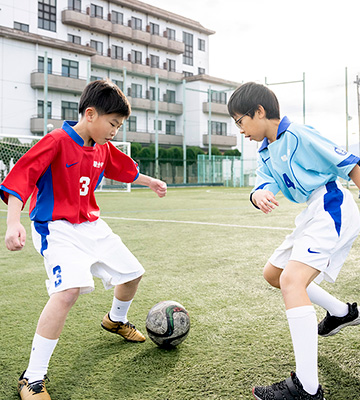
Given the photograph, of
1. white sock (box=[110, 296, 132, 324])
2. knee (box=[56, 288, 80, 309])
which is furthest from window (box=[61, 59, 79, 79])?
knee (box=[56, 288, 80, 309])

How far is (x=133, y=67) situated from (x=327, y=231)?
1577 inches

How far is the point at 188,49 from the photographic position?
4547 cm

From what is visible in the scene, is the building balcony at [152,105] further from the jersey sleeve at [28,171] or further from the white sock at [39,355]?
the white sock at [39,355]

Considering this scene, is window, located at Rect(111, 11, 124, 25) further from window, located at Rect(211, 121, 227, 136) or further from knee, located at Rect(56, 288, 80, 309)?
knee, located at Rect(56, 288, 80, 309)

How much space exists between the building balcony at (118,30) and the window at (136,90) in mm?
4343

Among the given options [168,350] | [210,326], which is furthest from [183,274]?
[168,350]

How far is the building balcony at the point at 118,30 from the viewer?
→ 35906mm

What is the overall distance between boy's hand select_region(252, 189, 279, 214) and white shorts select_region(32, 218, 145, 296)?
742mm

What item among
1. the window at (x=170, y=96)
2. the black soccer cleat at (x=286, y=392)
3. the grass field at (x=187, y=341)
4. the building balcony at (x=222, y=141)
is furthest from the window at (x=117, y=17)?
the black soccer cleat at (x=286, y=392)

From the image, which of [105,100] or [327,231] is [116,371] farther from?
[105,100]

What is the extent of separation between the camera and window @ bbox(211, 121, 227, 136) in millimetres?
43756

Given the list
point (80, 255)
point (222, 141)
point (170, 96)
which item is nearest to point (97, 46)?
point (170, 96)

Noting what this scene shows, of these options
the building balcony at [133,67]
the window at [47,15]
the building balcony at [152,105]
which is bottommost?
the building balcony at [152,105]

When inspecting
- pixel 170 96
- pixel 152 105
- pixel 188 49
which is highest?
pixel 188 49
